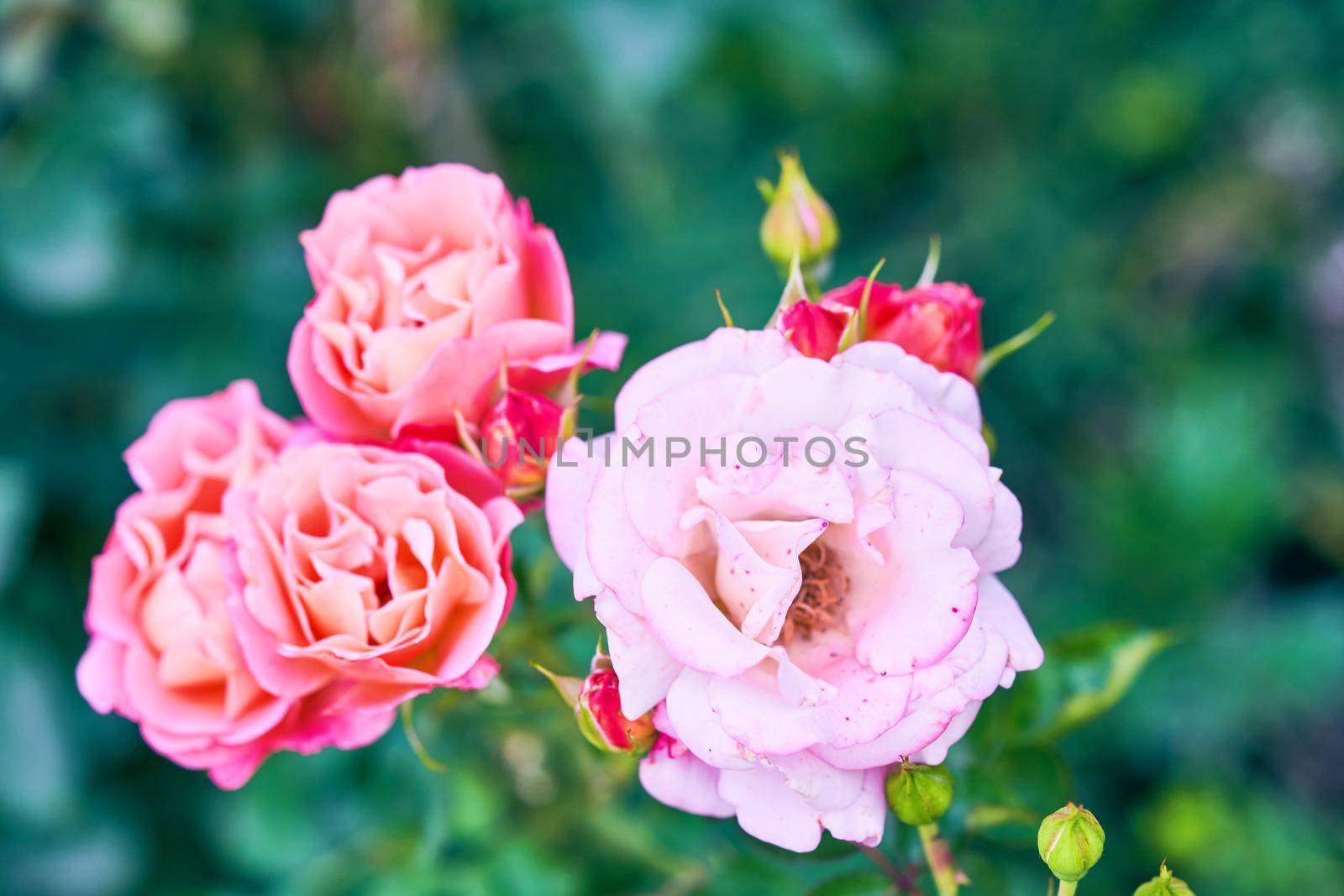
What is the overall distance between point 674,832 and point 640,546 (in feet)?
1.84

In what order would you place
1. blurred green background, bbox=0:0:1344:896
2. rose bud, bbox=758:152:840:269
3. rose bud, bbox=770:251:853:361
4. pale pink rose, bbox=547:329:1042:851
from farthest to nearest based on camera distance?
blurred green background, bbox=0:0:1344:896, rose bud, bbox=758:152:840:269, rose bud, bbox=770:251:853:361, pale pink rose, bbox=547:329:1042:851

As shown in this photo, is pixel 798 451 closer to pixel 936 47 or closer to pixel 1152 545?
pixel 1152 545

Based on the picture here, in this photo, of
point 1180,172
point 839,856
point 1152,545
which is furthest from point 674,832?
point 1180,172

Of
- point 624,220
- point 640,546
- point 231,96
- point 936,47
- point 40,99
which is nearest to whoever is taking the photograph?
point 640,546

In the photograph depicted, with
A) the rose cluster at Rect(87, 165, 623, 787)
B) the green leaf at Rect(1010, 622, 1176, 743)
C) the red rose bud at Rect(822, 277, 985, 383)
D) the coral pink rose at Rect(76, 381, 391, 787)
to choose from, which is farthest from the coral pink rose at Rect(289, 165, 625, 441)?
the green leaf at Rect(1010, 622, 1176, 743)

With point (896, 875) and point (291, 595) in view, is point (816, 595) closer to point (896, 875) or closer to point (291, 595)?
point (896, 875)

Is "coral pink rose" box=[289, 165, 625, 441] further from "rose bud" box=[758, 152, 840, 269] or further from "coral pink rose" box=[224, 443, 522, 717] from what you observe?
"rose bud" box=[758, 152, 840, 269]

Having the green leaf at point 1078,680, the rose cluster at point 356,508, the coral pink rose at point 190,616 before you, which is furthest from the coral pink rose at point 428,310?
the green leaf at point 1078,680

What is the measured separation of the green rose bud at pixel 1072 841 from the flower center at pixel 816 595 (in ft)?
0.70

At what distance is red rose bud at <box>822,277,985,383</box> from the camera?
87cm

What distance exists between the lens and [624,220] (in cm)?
220

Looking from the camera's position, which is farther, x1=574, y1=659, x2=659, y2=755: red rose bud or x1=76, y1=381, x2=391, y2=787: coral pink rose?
x1=76, y1=381, x2=391, y2=787: coral pink rose

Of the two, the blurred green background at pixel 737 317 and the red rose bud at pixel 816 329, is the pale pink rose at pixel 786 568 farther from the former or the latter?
the blurred green background at pixel 737 317

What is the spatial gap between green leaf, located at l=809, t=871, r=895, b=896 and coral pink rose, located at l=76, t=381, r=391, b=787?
0.39 meters
